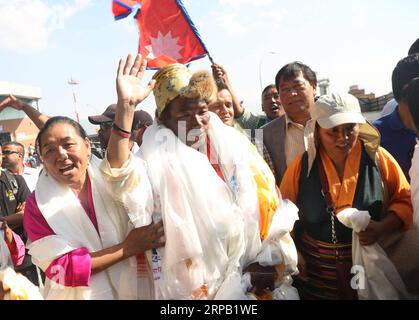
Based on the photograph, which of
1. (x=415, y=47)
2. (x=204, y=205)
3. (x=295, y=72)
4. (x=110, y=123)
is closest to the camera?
(x=204, y=205)

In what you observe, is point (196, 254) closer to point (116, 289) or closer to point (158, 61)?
point (116, 289)

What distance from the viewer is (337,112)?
209 cm

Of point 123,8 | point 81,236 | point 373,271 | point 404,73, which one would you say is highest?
point 123,8

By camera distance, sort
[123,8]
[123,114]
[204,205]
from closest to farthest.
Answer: [123,114] < [204,205] < [123,8]

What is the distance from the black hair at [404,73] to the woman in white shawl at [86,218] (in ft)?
5.59

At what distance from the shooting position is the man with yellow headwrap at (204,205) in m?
1.64

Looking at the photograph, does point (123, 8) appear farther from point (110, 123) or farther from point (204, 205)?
point (204, 205)

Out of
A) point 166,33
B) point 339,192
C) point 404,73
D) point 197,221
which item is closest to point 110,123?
point 166,33

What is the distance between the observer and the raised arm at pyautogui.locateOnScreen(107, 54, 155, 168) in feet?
5.04

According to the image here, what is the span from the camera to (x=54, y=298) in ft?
5.40

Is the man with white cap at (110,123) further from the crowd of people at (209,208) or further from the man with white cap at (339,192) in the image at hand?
the man with white cap at (339,192)

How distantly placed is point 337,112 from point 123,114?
1309mm

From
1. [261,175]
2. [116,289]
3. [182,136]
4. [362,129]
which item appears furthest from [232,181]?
[362,129]

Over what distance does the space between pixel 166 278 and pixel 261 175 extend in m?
0.76
